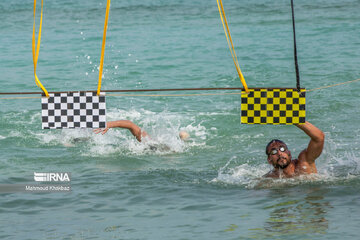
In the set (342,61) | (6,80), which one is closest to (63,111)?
(6,80)

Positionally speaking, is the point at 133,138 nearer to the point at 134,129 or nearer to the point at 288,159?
the point at 134,129

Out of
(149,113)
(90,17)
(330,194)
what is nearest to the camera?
(330,194)

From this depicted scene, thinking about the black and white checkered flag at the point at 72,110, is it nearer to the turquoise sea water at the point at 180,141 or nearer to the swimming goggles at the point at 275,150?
the turquoise sea water at the point at 180,141

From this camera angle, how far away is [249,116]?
24.8ft

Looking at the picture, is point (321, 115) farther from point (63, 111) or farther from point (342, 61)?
point (63, 111)

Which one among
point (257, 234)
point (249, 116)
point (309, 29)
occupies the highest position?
point (309, 29)

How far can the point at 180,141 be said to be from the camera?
11602 mm

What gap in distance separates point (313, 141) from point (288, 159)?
Result: 0.59m

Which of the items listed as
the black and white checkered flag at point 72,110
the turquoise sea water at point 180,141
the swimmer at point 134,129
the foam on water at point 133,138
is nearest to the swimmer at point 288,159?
the turquoise sea water at point 180,141

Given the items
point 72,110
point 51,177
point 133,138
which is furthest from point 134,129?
point 72,110

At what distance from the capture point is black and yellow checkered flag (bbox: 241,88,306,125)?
738cm

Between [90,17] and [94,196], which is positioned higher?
[90,17]

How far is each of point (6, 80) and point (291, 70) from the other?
25.7ft

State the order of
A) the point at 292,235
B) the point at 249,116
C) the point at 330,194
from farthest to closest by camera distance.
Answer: the point at 330,194 < the point at 249,116 < the point at 292,235
